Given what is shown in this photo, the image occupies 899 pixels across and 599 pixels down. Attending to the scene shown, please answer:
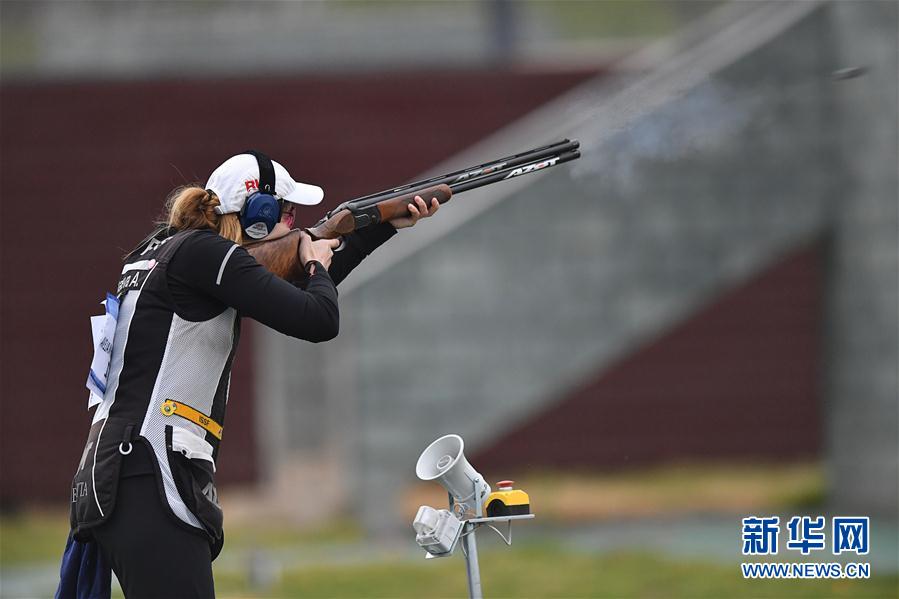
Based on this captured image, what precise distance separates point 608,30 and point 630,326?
4465 mm

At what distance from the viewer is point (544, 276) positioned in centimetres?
938

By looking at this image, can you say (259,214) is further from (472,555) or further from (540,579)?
(540,579)

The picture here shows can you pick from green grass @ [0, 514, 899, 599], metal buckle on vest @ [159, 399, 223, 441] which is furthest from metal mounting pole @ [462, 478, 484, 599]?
green grass @ [0, 514, 899, 599]

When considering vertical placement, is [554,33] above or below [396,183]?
above

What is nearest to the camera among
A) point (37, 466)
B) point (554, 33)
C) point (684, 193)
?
point (684, 193)

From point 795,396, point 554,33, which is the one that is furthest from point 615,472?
point 554,33

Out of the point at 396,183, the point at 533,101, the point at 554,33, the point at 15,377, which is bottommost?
the point at 15,377

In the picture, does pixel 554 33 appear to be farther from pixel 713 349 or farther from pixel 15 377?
pixel 15 377

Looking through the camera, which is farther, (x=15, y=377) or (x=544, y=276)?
(x=15, y=377)

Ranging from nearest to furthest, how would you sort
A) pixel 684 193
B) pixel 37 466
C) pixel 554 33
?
pixel 684 193 < pixel 37 466 < pixel 554 33

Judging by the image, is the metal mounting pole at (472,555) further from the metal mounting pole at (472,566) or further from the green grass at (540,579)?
the green grass at (540,579)

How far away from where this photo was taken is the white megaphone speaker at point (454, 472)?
13.5 ft

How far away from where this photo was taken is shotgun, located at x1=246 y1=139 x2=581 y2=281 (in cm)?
414

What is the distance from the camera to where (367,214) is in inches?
181
